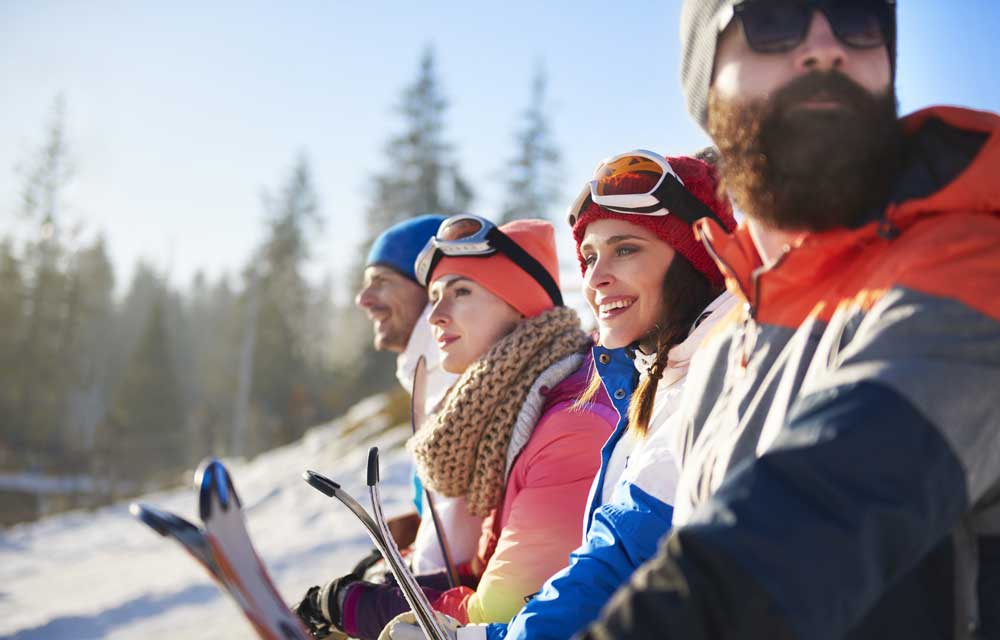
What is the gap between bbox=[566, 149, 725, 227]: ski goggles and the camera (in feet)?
8.49

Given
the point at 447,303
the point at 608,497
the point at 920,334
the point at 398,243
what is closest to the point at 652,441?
the point at 608,497

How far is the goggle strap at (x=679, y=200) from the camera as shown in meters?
2.59

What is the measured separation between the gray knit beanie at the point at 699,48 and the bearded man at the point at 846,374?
0.07m

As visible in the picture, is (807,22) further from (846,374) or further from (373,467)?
(373,467)

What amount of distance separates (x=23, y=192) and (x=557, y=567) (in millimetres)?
40270

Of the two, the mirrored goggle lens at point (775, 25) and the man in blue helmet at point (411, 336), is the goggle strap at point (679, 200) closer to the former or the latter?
the mirrored goggle lens at point (775, 25)

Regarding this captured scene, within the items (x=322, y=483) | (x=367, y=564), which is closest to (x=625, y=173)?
(x=322, y=483)

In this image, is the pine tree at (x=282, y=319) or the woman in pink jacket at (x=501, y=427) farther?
the pine tree at (x=282, y=319)

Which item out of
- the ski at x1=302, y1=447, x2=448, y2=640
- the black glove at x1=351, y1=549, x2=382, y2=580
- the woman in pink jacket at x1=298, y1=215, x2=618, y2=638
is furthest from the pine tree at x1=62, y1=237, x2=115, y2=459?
the ski at x1=302, y1=447, x2=448, y2=640

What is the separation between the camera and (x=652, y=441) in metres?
2.03

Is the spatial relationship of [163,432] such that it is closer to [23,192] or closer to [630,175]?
[23,192]

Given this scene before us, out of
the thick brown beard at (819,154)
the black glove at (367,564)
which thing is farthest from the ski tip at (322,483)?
the black glove at (367,564)

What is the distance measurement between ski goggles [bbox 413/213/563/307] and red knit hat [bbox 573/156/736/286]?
1.10 meters

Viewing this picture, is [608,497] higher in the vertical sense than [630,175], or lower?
lower
